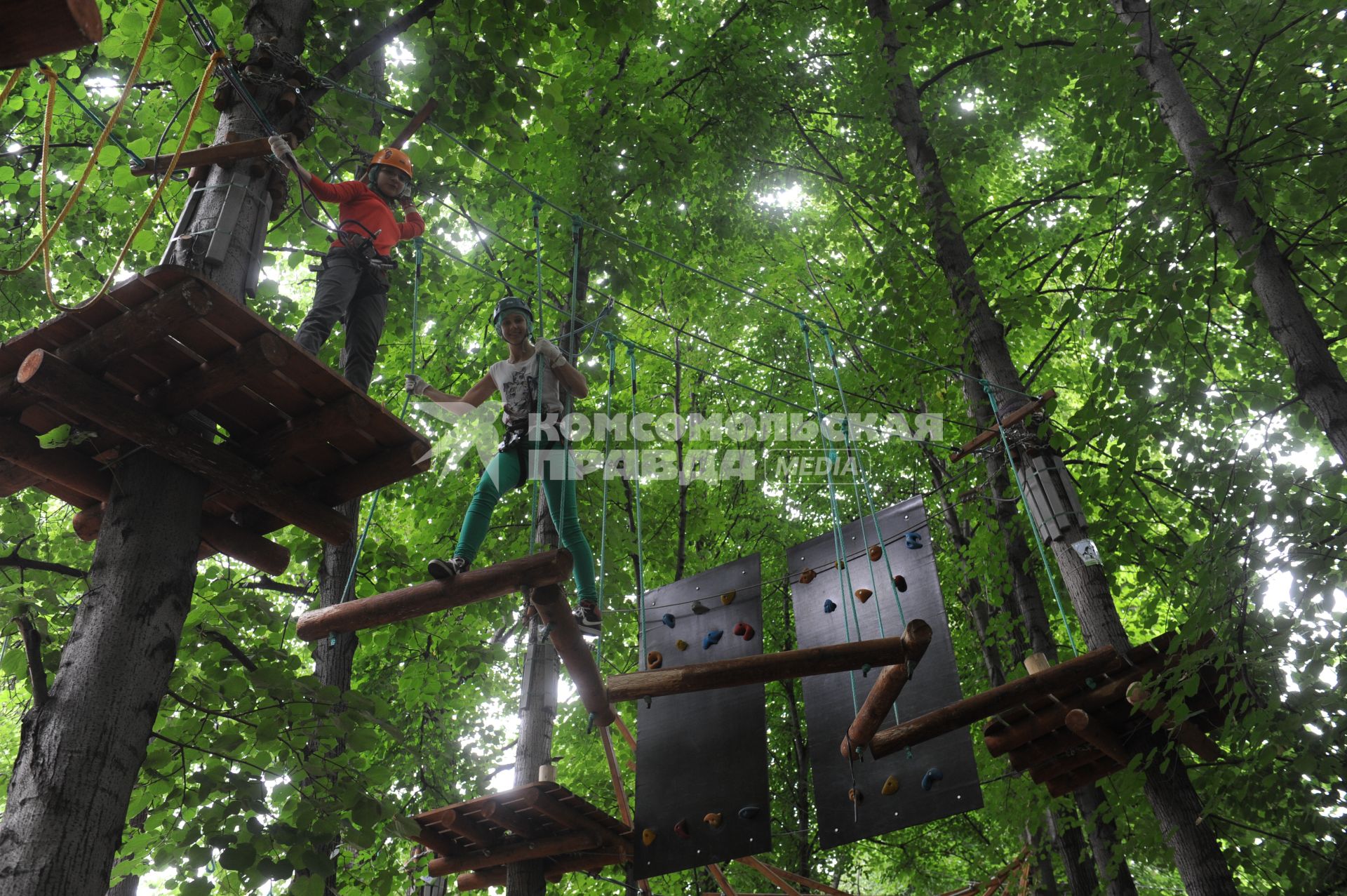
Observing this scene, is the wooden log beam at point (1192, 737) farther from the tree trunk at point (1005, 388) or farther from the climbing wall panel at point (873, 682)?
the climbing wall panel at point (873, 682)

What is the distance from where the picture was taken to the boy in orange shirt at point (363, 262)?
4.84 meters

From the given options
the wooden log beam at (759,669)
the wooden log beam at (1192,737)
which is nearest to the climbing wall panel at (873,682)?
the wooden log beam at (1192,737)

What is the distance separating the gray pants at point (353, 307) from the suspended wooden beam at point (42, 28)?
3.00 meters

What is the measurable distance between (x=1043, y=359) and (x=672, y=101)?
4.87 m

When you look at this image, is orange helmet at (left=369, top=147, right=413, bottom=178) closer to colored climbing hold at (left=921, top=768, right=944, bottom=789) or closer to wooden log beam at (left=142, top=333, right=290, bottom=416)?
wooden log beam at (left=142, top=333, right=290, bottom=416)

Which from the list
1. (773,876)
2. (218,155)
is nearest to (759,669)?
(218,155)

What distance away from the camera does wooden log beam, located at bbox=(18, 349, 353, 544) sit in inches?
116

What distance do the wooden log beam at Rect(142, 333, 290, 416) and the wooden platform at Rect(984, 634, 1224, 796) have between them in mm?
3498

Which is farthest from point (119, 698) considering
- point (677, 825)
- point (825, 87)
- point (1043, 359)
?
point (825, 87)

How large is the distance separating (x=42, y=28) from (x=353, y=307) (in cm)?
340

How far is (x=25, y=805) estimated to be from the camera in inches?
103

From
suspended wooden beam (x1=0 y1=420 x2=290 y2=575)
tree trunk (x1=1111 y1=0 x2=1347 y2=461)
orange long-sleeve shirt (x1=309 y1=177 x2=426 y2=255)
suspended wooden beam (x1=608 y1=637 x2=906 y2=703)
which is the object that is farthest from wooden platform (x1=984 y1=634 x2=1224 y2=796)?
orange long-sleeve shirt (x1=309 y1=177 x2=426 y2=255)

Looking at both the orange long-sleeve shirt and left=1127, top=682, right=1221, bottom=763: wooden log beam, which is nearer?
left=1127, top=682, right=1221, bottom=763: wooden log beam

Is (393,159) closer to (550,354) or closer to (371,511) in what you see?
Result: (550,354)
